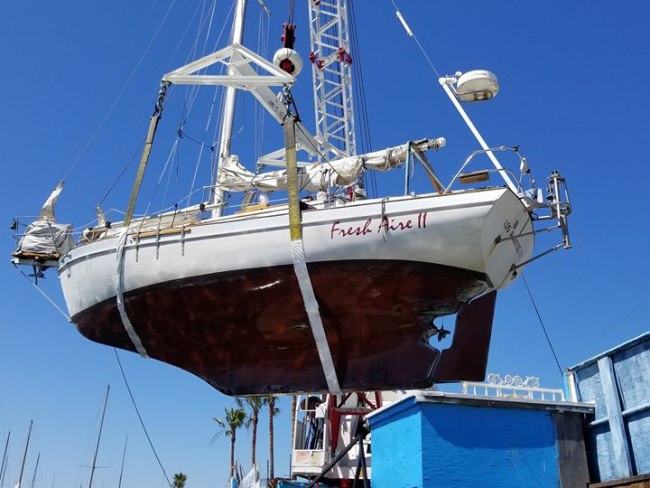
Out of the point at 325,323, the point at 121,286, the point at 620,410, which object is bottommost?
the point at 620,410

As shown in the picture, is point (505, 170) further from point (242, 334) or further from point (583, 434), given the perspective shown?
point (242, 334)

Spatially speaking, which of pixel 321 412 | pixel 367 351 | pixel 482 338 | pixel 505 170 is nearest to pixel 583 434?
pixel 482 338

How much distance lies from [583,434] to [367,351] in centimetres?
436

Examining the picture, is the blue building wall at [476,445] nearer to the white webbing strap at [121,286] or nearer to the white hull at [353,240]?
the white hull at [353,240]

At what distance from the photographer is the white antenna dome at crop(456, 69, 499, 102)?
13.9m

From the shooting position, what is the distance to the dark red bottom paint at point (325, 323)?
12.6 m

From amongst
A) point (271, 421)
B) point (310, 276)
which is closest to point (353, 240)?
point (310, 276)

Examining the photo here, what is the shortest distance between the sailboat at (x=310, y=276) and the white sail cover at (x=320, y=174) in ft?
4.06

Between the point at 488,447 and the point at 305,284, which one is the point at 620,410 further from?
the point at 305,284

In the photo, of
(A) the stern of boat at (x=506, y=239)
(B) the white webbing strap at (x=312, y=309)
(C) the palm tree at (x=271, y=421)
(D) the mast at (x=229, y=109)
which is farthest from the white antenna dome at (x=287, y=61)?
(C) the palm tree at (x=271, y=421)

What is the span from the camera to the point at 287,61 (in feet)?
58.5

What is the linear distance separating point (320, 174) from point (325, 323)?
4.68 meters

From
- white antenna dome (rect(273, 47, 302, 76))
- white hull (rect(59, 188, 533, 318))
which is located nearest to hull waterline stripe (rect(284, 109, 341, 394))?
white hull (rect(59, 188, 533, 318))

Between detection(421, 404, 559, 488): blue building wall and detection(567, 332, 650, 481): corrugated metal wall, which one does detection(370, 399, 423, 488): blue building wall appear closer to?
detection(421, 404, 559, 488): blue building wall
